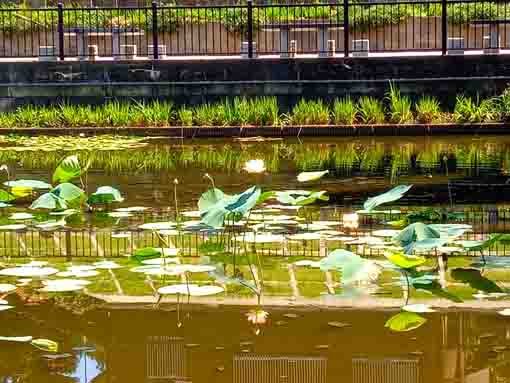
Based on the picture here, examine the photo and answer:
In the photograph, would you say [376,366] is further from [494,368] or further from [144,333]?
[144,333]

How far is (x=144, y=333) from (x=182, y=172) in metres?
7.90

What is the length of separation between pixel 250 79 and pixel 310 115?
197cm

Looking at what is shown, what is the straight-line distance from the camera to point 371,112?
19625mm

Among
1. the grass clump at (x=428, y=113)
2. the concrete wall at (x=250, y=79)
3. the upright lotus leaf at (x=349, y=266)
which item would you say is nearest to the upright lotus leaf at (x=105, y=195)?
the upright lotus leaf at (x=349, y=266)

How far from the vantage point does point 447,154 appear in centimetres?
1605

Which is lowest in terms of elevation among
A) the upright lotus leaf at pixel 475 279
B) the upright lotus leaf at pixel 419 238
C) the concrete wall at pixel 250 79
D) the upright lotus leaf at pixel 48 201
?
the upright lotus leaf at pixel 475 279

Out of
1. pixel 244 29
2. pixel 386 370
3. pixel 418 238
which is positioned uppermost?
pixel 244 29

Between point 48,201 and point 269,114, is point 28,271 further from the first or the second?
point 269,114

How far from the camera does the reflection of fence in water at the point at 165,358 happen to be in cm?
578

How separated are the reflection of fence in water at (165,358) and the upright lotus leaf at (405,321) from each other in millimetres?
1163

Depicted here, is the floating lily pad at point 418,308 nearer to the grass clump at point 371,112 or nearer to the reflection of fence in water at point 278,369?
the reflection of fence in water at point 278,369

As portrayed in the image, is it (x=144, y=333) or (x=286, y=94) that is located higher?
(x=286, y=94)

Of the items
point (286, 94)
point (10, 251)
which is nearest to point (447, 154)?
point (286, 94)

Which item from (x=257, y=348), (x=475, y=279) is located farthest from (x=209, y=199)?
(x=257, y=348)
